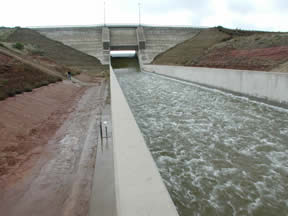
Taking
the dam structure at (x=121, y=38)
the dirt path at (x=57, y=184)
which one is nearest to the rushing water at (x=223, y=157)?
the dirt path at (x=57, y=184)

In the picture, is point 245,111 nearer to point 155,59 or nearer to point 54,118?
point 54,118

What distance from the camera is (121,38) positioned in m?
53.5

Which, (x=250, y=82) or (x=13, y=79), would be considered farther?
(x=13, y=79)

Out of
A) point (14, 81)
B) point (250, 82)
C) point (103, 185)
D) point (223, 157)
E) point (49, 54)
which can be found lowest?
point (103, 185)

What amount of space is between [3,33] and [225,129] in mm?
60405

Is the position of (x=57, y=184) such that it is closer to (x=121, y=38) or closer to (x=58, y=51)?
(x=58, y=51)

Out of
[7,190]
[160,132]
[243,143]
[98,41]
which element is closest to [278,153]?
[243,143]

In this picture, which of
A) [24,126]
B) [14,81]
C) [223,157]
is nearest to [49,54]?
[14,81]

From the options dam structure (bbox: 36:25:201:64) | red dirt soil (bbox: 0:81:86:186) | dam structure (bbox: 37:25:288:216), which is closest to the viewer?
dam structure (bbox: 37:25:288:216)

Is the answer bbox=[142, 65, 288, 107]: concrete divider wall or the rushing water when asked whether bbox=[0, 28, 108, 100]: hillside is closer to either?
bbox=[142, 65, 288, 107]: concrete divider wall

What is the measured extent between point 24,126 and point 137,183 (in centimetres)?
799

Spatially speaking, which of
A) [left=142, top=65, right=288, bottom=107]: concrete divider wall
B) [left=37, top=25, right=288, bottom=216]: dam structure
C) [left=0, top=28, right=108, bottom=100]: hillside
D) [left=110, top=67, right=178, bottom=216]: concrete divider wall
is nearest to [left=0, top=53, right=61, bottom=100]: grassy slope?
[left=0, top=28, right=108, bottom=100]: hillside

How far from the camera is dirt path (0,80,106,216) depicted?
3814 mm

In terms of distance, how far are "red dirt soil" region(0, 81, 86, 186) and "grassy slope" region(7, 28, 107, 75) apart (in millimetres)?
28136
